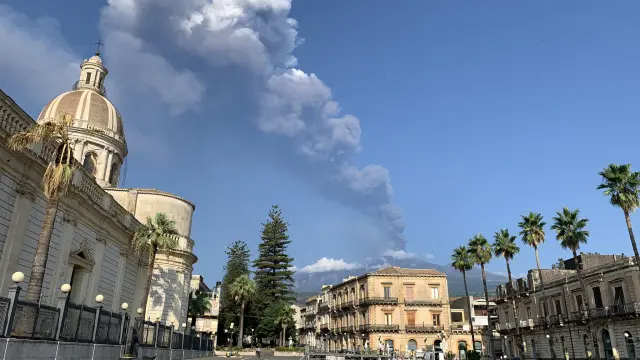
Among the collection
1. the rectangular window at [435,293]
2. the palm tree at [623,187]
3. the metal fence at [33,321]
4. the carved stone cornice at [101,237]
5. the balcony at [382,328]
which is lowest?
the metal fence at [33,321]

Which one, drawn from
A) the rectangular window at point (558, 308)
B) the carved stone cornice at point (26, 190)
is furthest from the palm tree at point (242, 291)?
the carved stone cornice at point (26, 190)

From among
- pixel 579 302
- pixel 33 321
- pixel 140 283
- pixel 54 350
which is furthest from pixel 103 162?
pixel 579 302

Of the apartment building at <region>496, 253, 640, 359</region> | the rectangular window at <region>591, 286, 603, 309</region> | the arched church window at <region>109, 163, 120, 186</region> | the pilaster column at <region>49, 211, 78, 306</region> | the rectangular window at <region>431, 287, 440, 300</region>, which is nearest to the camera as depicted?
the pilaster column at <region>49, 211, 78, 306</region>

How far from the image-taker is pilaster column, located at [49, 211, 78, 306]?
79.2 ft

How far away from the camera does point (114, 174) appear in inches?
1812

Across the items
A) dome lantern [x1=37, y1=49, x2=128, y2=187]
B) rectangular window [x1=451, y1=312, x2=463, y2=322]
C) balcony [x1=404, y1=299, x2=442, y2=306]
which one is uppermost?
dome lantern [x1=37, y1=49, x2=128, y2=187]

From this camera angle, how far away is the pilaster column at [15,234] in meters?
19.7

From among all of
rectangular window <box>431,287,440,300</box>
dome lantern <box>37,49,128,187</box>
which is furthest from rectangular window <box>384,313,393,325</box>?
dome lantern <box>37,49,128,187</box>

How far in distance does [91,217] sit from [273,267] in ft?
166

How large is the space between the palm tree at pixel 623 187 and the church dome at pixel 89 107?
42.1 meters

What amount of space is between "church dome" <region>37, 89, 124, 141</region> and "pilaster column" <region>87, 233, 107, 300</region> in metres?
17.5

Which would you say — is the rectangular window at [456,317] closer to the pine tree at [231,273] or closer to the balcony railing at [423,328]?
the balcony railing at [423,328]

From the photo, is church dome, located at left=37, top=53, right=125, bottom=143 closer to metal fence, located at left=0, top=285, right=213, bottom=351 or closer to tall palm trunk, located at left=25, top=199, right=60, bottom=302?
metal fence, located at left=0, top=285, right=213, bottom=351

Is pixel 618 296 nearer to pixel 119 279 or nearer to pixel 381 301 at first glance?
pixel 381 301
